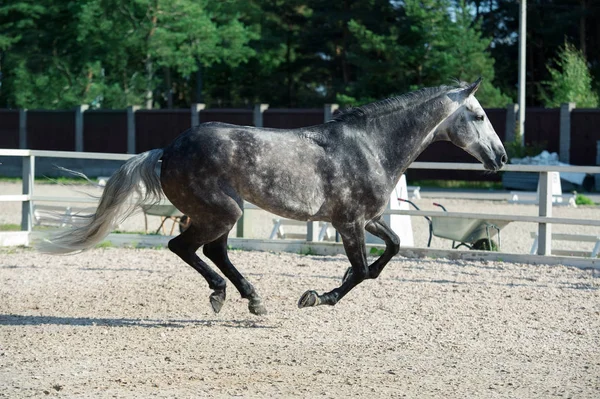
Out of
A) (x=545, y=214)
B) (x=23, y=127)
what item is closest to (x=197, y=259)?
(x=545, y=214)

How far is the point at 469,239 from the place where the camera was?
1121cm

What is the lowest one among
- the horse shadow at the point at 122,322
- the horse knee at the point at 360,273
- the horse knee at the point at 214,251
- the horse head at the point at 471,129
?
the horse shadow at the point at 122,322

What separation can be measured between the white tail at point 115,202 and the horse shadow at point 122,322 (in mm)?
559

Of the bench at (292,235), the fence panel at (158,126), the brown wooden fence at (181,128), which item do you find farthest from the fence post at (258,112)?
the bench at (292,235)

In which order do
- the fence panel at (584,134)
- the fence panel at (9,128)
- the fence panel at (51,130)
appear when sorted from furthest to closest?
the fence panel at (9,128) < the fence panel at (51,130) < the fence panel at (584,134)

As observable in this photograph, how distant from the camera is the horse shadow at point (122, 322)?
7.05 m

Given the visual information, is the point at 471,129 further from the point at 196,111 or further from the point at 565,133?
the point at 196,111

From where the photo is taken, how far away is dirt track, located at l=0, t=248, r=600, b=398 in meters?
5.30

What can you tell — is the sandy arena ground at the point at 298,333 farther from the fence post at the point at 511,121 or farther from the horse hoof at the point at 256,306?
the fence post at the point at 511,121

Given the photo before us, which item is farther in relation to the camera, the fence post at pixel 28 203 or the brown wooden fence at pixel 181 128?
the brown wooden fence at pixel 181 128

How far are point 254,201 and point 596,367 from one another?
9.16 feet

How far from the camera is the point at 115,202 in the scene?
7.23 metres

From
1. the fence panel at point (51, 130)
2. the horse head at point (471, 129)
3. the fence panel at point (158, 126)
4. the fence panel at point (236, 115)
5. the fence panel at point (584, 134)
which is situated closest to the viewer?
the horse head at point (471, 129)

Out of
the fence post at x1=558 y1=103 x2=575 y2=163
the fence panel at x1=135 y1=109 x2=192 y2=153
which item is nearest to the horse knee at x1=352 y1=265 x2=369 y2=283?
the fence post at x1=558 y1=103 x2=575 y2=163
